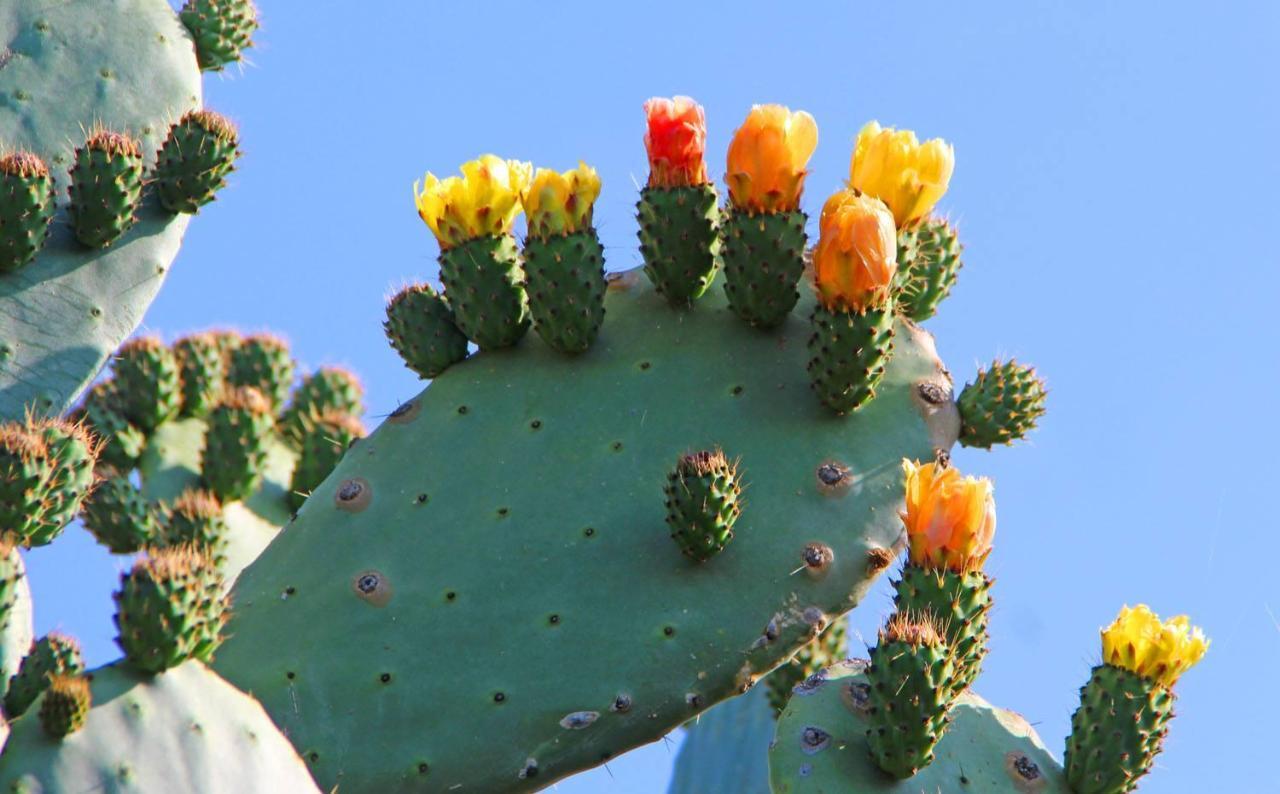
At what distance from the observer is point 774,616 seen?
10.6 ft

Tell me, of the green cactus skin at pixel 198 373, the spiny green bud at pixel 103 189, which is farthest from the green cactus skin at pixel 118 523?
the spiny green bud at pixel 103 189

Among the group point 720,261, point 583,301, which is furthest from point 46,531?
point 720,261

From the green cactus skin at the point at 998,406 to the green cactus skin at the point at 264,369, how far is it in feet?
10.5

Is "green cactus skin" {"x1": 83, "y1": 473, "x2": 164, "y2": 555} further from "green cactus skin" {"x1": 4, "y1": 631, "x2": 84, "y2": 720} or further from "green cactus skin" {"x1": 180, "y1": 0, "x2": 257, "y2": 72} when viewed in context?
"green cactus skin" {"x1": 4, "y1": 631, "x2": 84, "y2": 720}

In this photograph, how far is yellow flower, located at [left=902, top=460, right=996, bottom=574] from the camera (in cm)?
325

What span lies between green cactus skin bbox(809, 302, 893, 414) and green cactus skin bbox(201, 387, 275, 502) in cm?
264

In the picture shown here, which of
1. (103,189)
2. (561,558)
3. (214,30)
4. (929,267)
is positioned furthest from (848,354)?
(214,30)

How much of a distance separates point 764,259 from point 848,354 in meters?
0.26

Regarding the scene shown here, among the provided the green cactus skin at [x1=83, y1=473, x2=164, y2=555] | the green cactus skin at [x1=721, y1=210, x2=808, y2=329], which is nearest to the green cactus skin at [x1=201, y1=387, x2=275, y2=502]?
the green cactus skin at [x1=83, y1=473, x2=164, y2=555]

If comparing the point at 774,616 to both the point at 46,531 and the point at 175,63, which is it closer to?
the point at 46,531

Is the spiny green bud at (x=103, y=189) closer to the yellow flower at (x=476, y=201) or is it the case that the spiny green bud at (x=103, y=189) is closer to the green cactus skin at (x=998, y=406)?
the yellow flower at (x=476, y=201)

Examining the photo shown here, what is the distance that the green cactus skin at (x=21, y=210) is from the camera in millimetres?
3799

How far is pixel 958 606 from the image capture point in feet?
10.7

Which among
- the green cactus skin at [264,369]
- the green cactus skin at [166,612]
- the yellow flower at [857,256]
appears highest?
the green cactus skin at [264,369]
